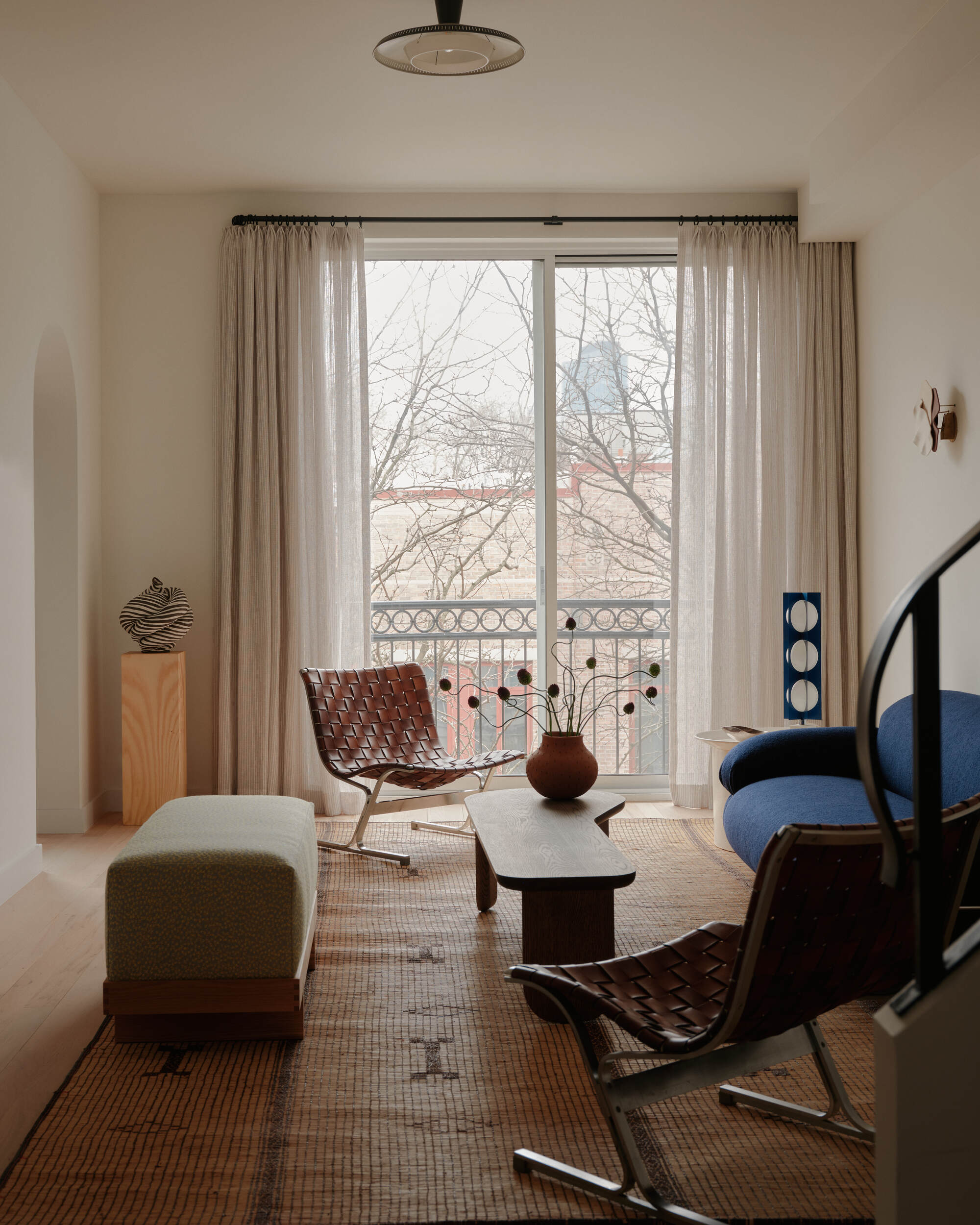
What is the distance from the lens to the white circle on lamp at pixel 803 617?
4.68m

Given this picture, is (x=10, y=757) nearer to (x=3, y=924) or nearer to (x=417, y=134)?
(x=3, y=924)

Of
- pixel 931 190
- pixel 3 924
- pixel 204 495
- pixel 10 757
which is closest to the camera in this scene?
pixel 3 924

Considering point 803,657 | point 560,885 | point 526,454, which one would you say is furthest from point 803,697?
point 560,885

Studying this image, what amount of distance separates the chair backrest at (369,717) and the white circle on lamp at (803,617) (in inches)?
66.5

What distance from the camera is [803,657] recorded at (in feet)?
15.5

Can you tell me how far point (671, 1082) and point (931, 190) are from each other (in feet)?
12.2

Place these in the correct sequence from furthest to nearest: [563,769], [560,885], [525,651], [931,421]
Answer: [525,651], [931,421], [563,769], [560,885]

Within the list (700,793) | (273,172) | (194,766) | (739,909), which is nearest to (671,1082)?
(739,909)

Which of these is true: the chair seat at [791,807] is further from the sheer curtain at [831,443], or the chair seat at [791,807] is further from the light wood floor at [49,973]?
the light wood floor at [49,973]

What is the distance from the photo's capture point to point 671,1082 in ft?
6.32

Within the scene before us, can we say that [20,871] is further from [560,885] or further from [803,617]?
[803,617]

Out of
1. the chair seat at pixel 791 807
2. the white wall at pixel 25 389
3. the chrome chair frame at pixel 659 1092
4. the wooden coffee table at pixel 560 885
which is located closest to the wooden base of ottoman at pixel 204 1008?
the wooden coffee table at pixel 560 885

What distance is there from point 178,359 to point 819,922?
14.1 feet

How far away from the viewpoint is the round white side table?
440 centimetres
